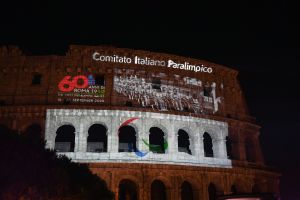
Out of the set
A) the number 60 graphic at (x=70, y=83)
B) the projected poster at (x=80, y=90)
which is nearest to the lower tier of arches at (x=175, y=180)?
the projected poster at (x=80, y=90)

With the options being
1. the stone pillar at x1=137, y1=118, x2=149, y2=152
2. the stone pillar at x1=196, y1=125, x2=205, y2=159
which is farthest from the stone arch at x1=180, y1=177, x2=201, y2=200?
the stone pillar at x1=137, y1=118, x2=149, y2=152

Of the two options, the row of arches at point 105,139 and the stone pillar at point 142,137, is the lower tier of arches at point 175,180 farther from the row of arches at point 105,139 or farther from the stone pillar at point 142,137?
the row of arches at point 105,139

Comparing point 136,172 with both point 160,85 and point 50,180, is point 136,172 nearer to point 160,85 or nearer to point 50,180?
point 160,85

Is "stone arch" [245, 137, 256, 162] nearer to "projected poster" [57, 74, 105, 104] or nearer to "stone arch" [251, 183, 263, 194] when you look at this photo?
"stone arch" [251, 183, 263, 194]

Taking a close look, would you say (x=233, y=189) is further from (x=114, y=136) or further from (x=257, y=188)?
(x=114, y=136)

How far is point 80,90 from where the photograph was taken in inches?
1064

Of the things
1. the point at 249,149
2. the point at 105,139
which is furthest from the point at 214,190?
the point at 105,139

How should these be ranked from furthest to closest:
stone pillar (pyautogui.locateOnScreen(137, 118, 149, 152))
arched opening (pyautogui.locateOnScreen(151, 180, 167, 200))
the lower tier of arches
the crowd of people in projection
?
1. arched opening (pyautogui.locateOnScreen(151, 180, 167, 200))
2. the crowd of people in projection
3. stone pillar (pyautogui.locateOnScreen(137, 118, 149, 152))
4. the lower tier of arches

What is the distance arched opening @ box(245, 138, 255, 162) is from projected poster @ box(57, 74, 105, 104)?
46.6ft

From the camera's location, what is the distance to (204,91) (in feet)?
101

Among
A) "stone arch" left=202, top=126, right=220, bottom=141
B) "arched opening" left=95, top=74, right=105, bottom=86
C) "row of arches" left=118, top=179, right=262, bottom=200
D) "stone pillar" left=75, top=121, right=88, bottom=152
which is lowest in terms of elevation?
"row of arches" left=118, top=179, right=262, bottom=200

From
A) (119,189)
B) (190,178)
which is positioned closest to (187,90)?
(190,178)

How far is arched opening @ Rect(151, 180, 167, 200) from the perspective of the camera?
91.1 feet

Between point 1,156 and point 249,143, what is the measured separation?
23671 millimetres
